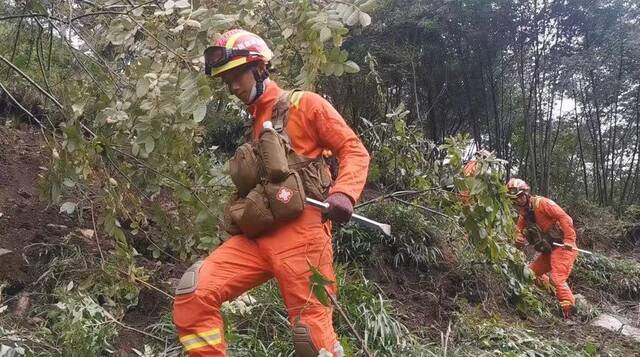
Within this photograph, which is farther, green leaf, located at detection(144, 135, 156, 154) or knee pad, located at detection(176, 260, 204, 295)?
green leaf, located at detection(144, 135, 156, 154)

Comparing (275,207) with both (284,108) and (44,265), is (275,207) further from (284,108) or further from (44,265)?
(44,265)

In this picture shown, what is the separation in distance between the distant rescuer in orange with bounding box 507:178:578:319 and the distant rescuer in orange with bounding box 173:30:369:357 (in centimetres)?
467

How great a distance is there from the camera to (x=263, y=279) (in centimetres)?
304

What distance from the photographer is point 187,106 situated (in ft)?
8.68

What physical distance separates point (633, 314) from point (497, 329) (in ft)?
11.6

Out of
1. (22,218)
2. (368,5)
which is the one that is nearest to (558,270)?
(368,5)

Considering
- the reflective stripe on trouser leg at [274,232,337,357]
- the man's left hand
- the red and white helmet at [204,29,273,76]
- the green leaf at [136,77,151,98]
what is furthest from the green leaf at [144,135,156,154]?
the man's left hand

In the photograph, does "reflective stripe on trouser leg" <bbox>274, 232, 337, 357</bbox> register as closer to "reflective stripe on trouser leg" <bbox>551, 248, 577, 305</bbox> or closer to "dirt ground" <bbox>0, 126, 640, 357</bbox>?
"dirt ground" <bbox>0, 126, 640, 357</bbox>

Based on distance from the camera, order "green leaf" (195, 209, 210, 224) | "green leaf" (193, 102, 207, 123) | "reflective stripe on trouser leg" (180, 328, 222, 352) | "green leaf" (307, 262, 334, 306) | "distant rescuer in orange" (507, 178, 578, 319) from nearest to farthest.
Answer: "green leaf" (307, 262, 334, 306)
"green leaf" (193, 102, 207, 123)
"reflective stripe on trouser leg" (180, 328, 222, 352)
"green leaf" (195, 209, 210, 224)
"distant rescuer in orange" (507, 178, 578, 319)

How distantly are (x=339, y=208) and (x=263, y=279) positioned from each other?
588 millimetres

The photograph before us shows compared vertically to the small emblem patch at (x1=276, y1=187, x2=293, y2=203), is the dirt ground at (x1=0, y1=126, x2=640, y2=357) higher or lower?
lower

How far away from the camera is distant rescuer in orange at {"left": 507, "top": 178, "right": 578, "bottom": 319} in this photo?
729 centimetres

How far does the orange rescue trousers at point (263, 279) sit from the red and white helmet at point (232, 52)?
2.60ft

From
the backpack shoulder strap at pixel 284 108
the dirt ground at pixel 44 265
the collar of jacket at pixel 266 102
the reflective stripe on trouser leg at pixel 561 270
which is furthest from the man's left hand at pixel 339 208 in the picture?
the reflective stripe on trouser leg at pixel 561 270
